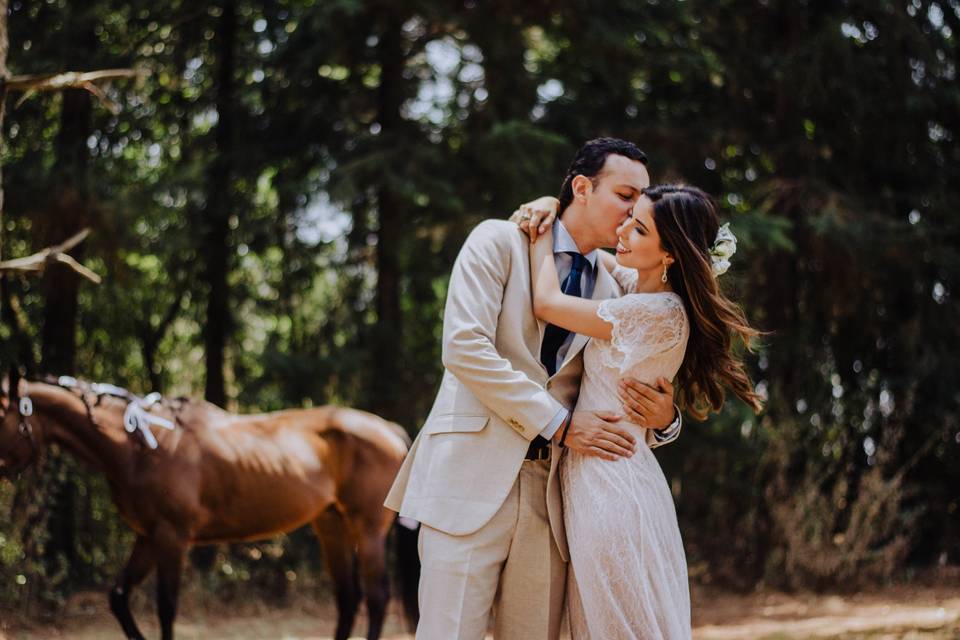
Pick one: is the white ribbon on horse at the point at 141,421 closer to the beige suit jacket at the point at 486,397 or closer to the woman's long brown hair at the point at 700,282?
the beige suit jacket at the point at 486,397

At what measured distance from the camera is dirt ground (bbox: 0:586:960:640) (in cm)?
737

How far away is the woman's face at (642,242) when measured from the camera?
9.73ft

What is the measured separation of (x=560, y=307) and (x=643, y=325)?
10.1 inches

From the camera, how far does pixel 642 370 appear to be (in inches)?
117

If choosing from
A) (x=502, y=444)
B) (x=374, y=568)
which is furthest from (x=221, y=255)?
(x=502, y=444)

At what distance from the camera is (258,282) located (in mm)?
10695

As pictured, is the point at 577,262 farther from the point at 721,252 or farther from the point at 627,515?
the point at 627,515

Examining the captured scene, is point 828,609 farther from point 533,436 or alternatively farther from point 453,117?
point 533,436

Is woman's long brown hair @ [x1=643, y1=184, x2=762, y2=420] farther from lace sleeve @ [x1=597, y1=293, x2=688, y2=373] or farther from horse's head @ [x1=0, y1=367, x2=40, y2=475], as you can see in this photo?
horse's head @ [x1=0, y1=367, x2=40, y2=475]

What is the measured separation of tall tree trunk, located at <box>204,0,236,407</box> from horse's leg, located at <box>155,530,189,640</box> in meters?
3.62

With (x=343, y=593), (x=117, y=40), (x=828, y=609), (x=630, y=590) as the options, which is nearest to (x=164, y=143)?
(x=117, y=40)

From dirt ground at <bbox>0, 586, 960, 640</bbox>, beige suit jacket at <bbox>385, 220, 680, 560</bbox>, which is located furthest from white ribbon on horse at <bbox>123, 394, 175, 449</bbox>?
beige suit jacket at <bbox>385, 220, 680, 560</bbox>

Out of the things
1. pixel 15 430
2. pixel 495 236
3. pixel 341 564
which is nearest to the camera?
pixel 495 236

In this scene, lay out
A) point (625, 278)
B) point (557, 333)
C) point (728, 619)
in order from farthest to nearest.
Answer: point (728, 619), point (625, 278), point (557, 333)
